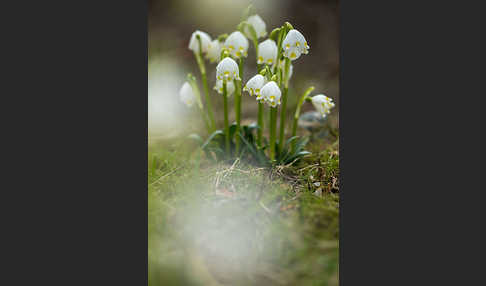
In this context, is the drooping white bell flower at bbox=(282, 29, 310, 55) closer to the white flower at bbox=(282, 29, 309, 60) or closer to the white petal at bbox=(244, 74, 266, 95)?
the white flower at bbox=(282, 29, 309, 60)

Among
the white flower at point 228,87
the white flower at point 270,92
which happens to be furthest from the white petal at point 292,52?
the white flower at point 228,87

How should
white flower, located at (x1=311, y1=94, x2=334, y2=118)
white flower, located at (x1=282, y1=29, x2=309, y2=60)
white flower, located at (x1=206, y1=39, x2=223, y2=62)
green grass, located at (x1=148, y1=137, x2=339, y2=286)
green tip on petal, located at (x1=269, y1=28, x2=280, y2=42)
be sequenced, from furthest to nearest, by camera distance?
white flower, located at (x1=206, y1=39, x2=223, y2=62), white flower, located at (x1=311, y1=94, x2=334, y2=118), green tip on petal, located at (x1=269, y1=28, x2=280, y2=42), white flower, located at (x1=282, y1=29, x2=309, y2=60), green grass, located at (x1=148, y1=137, x2=339, y2=286)

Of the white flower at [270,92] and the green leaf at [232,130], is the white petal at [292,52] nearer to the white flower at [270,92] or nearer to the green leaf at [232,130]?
the white flower at [270,92]

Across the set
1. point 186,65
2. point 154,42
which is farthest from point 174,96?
point 154,42

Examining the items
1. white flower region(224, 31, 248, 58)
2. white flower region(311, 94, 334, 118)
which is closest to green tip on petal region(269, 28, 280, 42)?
white flower region(224, 31, 248, 58)

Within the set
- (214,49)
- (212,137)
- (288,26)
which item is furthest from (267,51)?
(212,137)
